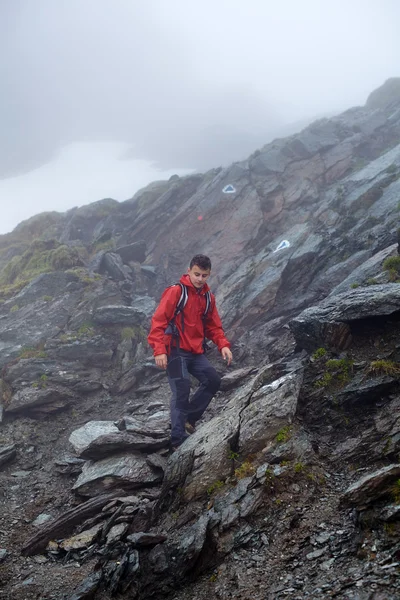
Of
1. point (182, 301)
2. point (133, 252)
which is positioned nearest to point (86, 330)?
point (182, 301)

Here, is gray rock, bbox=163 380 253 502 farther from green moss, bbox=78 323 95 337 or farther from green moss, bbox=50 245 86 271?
green moss, bbox=50 245 86 271

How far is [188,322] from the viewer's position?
10.3 meters

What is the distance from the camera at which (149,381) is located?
16938 millimetres

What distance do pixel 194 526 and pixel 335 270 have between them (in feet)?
46.8

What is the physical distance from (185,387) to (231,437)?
2.04 metres

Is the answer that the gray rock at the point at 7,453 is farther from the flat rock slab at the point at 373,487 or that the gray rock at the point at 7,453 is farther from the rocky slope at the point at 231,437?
the flat rock slab at the point at 373,487

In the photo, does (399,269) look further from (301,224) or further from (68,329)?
(68,329)

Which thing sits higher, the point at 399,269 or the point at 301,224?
the point at 301,224

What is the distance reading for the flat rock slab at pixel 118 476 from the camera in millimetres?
9508

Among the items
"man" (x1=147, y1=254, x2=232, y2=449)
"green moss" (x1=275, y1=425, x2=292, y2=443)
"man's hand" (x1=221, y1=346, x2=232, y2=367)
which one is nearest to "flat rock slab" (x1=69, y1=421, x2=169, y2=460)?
"man" (x1=147, y1=254, x2=232, y2=449)

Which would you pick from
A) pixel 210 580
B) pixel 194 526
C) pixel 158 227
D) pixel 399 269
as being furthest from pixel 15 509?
pixel 158 227

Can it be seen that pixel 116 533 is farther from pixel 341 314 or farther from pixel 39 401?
pixel 39 401

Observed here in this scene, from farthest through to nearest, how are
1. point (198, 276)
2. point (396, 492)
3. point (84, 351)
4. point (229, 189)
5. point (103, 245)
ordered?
point (103, 245) → point (229, 189) → point (84, 351) → point (198, 276) → point (396, 492)

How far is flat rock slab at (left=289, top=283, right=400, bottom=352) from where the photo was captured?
948cm
